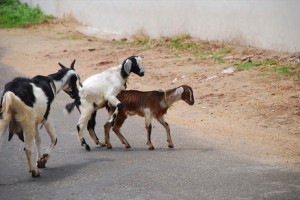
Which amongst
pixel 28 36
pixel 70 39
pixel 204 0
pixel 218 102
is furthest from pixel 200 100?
pixel 28 36

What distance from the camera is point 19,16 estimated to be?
898 inches

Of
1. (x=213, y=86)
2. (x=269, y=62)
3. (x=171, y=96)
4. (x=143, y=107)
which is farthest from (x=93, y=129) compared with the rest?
(x=269, y=62)

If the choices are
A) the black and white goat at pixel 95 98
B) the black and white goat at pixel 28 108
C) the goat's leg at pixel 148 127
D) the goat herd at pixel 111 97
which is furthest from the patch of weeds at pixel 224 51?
the black and white goat at pixel 28 108

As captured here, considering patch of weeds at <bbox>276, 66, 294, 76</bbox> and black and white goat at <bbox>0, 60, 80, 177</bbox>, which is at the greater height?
black and white goat at <bbox>0, 60, 80, 177</bbox>

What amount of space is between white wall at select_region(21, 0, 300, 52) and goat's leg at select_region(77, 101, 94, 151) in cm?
572

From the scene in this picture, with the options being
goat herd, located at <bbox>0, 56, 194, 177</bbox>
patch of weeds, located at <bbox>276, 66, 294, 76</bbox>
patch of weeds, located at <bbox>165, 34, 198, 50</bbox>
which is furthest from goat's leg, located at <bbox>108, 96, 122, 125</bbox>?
patch of weeds, located at <bbox>165, 34, 198, 50</bbox>

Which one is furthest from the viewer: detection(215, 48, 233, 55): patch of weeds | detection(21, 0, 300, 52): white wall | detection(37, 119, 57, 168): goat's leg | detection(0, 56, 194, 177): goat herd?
detection(215, 48, 233, 55): patch of weeds

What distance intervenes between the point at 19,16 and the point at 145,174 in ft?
52.5

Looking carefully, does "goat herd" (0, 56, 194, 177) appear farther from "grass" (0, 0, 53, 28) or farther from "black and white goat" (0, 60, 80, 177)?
"grass" (0, 0, 53, 28)

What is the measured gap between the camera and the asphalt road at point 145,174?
7.16m

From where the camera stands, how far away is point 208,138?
9.70 m

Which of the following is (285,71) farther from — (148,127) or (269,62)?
(148,127)

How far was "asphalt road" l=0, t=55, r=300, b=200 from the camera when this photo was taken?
7.16 meters

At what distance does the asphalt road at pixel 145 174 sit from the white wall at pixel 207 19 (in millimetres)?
4831
